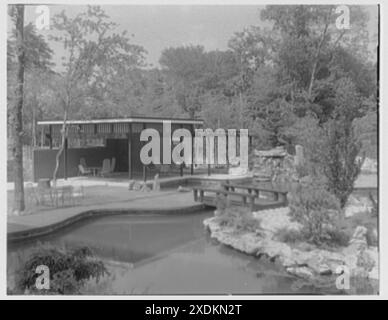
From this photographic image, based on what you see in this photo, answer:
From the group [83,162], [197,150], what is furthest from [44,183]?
[197,150]

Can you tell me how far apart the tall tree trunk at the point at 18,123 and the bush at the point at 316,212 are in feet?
14.1

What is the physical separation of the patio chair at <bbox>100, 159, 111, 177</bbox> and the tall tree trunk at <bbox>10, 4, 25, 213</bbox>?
4.55 feet

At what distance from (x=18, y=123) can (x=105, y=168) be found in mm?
1861

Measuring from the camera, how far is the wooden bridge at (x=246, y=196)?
7234 millimetres

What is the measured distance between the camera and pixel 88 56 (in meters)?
7.30

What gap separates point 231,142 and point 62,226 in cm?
299

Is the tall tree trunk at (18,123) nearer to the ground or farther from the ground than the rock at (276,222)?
farther from the ground

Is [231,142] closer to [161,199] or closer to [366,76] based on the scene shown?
[161,199]

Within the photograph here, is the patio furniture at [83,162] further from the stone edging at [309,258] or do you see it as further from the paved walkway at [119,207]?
the stone edging at [309,258]

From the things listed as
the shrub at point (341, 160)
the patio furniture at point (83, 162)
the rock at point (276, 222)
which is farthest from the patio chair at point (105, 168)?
the shrub at point (341, 160)

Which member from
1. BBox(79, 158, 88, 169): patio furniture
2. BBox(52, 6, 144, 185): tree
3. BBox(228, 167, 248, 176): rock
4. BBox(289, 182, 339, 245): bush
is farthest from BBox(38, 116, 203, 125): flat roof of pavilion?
BBox(289, 182, 339, 245): bush

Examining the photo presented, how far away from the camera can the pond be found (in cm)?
650

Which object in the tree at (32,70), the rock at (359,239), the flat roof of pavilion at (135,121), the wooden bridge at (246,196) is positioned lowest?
the rock at (359,239)

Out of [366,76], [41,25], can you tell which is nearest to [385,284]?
[366,76]
